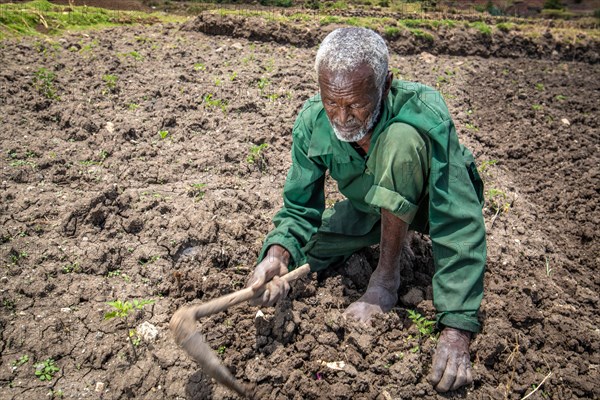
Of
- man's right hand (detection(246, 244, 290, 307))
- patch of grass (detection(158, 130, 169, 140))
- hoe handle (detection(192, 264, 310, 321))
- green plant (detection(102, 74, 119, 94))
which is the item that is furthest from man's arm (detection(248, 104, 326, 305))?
green plant (detection(102, 74, 119, 94))

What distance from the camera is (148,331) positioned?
2404 millimetres

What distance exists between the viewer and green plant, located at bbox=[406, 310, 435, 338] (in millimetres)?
2379

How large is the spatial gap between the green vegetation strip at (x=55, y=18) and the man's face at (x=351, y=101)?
18.7ft

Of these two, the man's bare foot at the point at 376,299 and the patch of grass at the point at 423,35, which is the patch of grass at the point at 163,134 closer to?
the man's bare foot at the point at 376,299

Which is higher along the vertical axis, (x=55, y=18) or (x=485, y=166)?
(x=55, y=18)

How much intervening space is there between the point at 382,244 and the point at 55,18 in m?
6.89

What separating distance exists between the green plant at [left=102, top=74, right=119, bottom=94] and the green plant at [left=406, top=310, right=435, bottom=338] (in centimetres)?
386

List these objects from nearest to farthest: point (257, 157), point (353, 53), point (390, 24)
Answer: point (353, 53) → point (257, 157) → point (390, 24)

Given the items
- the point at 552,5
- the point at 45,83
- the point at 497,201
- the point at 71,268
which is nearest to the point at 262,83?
the point at 45,83

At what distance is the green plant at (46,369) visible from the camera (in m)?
2.16

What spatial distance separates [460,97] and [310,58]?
7.37 ft

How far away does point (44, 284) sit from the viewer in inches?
101

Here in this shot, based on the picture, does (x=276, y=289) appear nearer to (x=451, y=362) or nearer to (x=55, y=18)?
(x=451, y=362)

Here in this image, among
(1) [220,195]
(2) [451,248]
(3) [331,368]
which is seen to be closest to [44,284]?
(1) [220,195]
